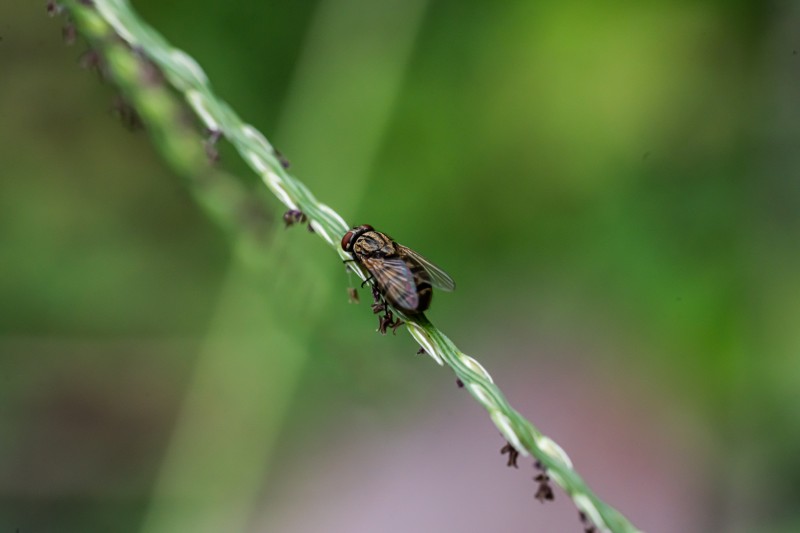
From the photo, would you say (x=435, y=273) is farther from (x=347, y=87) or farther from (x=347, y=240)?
(x=347, y=87)

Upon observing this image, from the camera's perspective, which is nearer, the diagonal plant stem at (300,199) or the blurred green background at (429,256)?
the diagonal plant stem at (300,199)

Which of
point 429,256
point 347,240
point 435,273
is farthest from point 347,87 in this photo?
point 347,240

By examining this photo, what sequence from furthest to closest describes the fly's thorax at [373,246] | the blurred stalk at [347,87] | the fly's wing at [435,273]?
the blurred stalk at [347,87]
the fly's wing at [435,273]
the fly's thorax at [373,246]

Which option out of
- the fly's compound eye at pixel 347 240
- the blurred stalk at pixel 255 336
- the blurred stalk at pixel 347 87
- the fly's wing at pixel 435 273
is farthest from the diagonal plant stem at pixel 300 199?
the blurred stalk at pixel 347 87

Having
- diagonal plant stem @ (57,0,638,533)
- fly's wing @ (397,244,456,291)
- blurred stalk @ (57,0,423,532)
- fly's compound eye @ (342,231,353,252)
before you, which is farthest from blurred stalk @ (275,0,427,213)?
diagonal plant stem @ (57,0,638,533)

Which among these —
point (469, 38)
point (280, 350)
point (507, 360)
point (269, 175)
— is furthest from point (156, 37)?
point (507, 360)

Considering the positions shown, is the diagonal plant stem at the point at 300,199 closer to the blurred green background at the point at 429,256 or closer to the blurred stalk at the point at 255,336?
the blurred stalk at the point at 255,336

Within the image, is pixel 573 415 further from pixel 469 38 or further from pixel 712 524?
pixel 469 38
